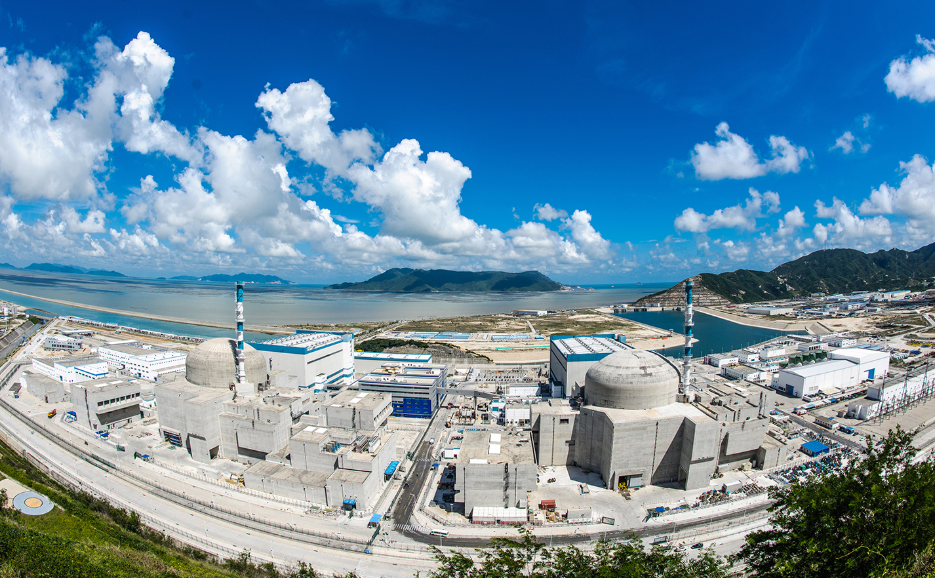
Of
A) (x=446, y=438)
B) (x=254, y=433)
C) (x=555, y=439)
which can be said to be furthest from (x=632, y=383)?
(x=254, y=433)

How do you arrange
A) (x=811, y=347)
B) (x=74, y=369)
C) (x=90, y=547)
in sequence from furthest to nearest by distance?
(x=811, y=347)
(x=74, y=369)
(x=90, y=547)

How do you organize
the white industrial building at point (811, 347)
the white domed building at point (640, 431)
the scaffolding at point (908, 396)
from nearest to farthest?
the white domed building at point (640, 431), the scaffolding at point (908, 396), the white industrial building at point (811, 347)

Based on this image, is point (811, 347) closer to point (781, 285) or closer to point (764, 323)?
point (764, 323)

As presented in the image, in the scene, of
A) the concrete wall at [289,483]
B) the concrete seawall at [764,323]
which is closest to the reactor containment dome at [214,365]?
the concrete wall at [289,483]

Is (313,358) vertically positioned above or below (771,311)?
below

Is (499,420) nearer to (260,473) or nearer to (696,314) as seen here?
(260,473)

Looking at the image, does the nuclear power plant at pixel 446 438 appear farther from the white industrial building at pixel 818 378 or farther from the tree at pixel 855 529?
the tree at pixel 855 529

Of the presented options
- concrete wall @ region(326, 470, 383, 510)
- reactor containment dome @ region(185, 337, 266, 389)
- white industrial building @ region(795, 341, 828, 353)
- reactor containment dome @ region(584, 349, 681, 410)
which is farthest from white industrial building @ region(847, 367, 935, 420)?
reactor containment dome @ region(185, 337, 266, 389)
